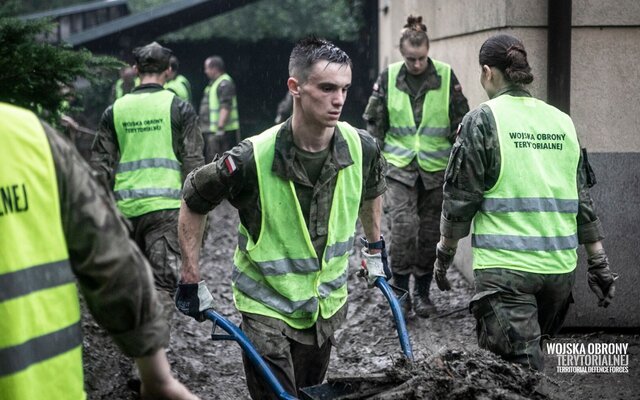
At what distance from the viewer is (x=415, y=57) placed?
8.03m

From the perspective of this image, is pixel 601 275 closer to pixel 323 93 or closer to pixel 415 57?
pixel 323 93

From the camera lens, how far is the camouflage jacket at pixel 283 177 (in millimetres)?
4254

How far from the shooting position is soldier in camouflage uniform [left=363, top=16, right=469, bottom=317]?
26.5 feet

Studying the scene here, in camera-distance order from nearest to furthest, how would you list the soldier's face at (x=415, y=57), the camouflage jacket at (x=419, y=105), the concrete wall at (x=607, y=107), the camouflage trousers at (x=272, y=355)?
the camouflage trousers at (x=272, y=355), the concrete wall at (x=607, y=107), the soldier's face at (x=415, y=57), the camouflage jacket at (x=419, y=105)

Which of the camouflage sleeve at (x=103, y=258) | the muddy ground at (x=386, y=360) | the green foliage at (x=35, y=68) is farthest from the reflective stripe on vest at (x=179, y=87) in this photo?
the camouflage sleeve at (x=103, y=258)

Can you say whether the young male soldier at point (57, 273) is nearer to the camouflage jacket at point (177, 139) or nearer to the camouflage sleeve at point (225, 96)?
the camouflage jacket at point (177, 139)

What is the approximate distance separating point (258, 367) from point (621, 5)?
14.9 feet

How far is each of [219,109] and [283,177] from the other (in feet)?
41.9

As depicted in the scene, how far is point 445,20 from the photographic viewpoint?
395 inches

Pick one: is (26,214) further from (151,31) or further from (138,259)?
(151,31)

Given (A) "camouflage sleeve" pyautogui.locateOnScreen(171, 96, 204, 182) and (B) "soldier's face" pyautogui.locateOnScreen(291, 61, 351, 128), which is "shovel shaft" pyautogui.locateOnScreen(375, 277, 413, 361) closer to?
(B) "soldier's face" pyautogui.locateOnScreen(291, 61, 351, 128)

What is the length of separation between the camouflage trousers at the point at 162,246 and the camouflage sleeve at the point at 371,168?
293 centimetres

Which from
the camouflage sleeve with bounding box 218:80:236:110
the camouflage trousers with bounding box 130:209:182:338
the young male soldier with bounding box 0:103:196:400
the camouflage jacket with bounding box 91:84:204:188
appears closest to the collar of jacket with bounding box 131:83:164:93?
the camouflage jacket with bounding box 91:84:204:188

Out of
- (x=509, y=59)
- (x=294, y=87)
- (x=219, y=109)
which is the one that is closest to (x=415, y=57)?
(x=509, y=59)
